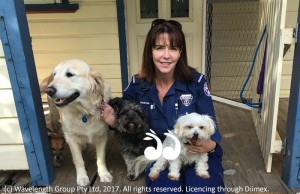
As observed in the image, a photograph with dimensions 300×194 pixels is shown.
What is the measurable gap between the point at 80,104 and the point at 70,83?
0.73 feet

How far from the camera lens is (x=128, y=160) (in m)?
2.44

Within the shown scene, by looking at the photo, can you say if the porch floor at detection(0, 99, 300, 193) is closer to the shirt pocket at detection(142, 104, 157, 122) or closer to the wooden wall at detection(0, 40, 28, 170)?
the wooden wall at detection(0, 40, 28, 170)

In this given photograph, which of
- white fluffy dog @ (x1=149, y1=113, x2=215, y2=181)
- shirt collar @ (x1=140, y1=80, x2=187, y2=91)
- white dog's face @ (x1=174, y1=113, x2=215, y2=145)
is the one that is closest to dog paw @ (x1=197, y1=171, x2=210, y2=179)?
white fluffy dog @ (x1=149, y1=113, x2=215, y2=181)

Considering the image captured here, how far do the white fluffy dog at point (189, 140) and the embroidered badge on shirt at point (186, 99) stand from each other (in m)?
0.30

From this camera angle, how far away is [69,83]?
2113mm

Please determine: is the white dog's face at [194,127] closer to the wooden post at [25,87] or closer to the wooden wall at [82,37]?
the wooden post at [25,87]

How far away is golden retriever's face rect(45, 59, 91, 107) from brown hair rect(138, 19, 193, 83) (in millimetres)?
484

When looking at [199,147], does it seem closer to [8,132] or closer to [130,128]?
[130,128]

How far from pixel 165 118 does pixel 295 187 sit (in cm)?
116

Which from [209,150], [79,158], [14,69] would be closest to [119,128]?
[79,158]

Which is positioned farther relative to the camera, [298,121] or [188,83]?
[188,83]

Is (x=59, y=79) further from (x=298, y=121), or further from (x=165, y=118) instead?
(x=298, y=121)

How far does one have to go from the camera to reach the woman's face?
2.12m

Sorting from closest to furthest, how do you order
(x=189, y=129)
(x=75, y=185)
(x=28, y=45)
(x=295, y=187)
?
(x=189, y=129), (x=28, y=45), (x=295, y=187), (x=75, y=185)
